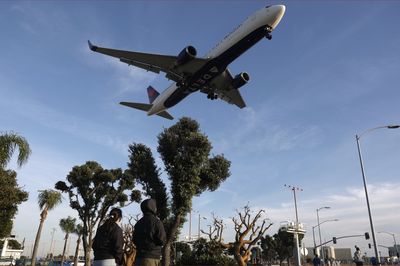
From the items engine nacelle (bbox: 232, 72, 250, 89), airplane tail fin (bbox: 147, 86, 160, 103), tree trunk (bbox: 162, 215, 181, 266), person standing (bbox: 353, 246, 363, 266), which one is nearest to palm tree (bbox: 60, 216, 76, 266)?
airplane tail fin (bbox: 147, 86, 160, 103)

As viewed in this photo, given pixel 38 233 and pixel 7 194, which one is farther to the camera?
pixel 38 233

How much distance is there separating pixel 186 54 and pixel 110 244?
867 inches

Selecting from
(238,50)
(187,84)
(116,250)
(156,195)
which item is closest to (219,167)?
(156,195)

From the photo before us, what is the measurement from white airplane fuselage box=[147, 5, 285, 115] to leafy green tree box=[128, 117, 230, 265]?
4037mm

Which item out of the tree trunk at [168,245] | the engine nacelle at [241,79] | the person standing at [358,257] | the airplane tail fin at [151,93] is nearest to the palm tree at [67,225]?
the airplane tail fin at [151,93]

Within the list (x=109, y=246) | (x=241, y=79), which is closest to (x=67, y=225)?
(x=241, y=79)

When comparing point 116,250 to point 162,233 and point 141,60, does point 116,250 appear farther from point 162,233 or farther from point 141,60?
point 141,60

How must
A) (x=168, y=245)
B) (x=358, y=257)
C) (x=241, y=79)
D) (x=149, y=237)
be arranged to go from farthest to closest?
(x=241, y=79) → (x=168, y=245) → (x=358, y=257) → (x=149, y=237)

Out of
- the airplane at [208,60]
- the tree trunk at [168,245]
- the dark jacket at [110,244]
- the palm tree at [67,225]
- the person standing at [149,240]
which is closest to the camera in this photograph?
the person standing at [149,240]

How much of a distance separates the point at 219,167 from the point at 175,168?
446 centimetres

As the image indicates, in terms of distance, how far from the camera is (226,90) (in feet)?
109

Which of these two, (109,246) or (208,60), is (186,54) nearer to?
(208,60)

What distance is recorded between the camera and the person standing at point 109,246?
5.62 meters

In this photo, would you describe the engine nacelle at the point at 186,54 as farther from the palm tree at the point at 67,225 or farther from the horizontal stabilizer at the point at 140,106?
the palm tree at the point at 67,225
